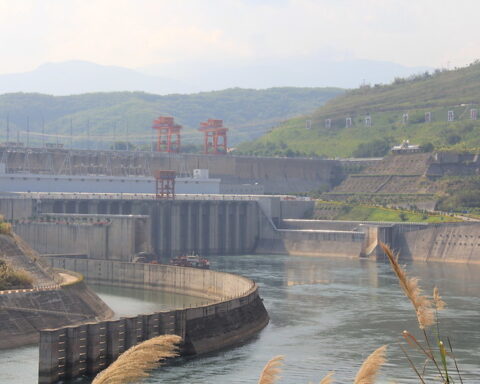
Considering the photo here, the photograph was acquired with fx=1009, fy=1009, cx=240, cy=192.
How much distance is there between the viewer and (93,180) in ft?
572

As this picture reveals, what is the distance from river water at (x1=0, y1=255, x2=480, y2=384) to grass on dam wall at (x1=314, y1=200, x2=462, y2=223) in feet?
92.9

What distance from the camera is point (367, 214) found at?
17062 cm

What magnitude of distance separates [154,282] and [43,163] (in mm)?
81059

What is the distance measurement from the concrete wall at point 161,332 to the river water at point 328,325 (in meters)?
1.39

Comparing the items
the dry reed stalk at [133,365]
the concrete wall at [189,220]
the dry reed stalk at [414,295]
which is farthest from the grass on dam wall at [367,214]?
the dry reed stalk at [133,365]

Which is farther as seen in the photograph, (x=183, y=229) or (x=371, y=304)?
(x=183, y=229)

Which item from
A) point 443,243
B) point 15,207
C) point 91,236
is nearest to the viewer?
point 91,236

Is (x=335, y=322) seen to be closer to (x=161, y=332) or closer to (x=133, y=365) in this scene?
(x=161, y=332)

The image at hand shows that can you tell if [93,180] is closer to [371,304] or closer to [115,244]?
[115,244]

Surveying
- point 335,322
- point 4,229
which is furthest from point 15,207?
point 335,322

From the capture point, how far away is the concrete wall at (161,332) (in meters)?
52.1

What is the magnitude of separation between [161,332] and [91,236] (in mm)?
72082

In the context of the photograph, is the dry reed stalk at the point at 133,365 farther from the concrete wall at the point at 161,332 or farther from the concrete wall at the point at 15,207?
the concrete wall at the point at 15,207

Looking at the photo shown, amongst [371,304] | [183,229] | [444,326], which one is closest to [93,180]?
[183,229]
